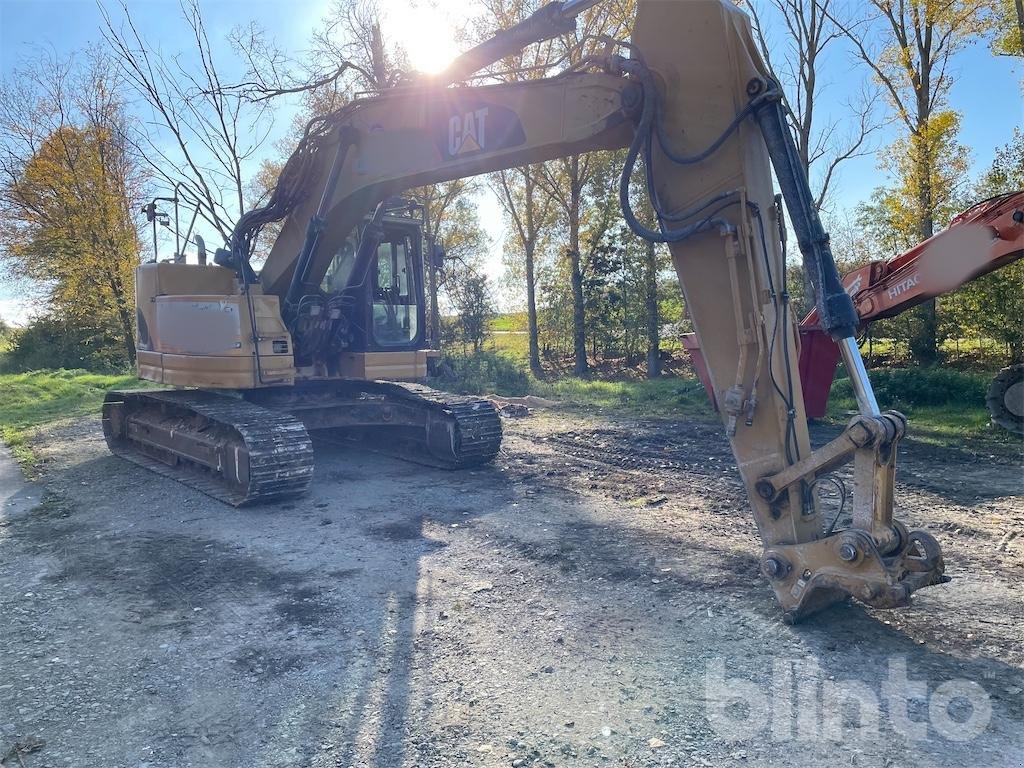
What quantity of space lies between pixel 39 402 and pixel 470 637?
15.3 meters

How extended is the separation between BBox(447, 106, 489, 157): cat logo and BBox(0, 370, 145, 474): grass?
6369 mm

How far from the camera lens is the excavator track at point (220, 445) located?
6504mm

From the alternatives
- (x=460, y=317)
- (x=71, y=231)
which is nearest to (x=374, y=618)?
(x=460, y=317)

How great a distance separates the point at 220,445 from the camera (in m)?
6.97

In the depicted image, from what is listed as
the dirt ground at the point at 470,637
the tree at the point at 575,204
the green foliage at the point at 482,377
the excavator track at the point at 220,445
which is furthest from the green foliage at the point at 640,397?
the excavator track at the point at 220,445

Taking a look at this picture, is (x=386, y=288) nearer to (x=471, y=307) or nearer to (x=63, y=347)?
(x=471, y=307)

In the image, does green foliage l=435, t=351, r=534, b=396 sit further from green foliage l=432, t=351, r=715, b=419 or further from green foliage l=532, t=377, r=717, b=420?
green foliage l=532, t=377, r=717, b=420

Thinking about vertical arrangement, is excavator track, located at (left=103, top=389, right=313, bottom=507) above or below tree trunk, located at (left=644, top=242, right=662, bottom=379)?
below

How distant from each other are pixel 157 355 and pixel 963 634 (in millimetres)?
7505

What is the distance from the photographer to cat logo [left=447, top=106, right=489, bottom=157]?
554 cm

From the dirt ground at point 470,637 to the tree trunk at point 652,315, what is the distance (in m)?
13.1

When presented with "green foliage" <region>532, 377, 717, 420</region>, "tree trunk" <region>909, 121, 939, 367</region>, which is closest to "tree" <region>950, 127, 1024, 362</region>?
"tree trunk" <region>909, 121, 939, 367</region>

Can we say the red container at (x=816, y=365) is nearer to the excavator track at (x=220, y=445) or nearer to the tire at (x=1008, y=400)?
the tire at (x=1008, y=400)

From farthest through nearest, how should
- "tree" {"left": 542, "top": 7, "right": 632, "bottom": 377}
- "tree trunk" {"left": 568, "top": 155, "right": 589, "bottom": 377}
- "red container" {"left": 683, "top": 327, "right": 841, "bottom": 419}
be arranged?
"tree trunk" {"left": 568, "top": 155, "right": 589, "bottom": 377} → "tree" {"left": 542, "top": 7, "right": 632, "bottom": 377} → "red container" {"left": 683, "top": 327, "right": 841, "bottom": 419}
